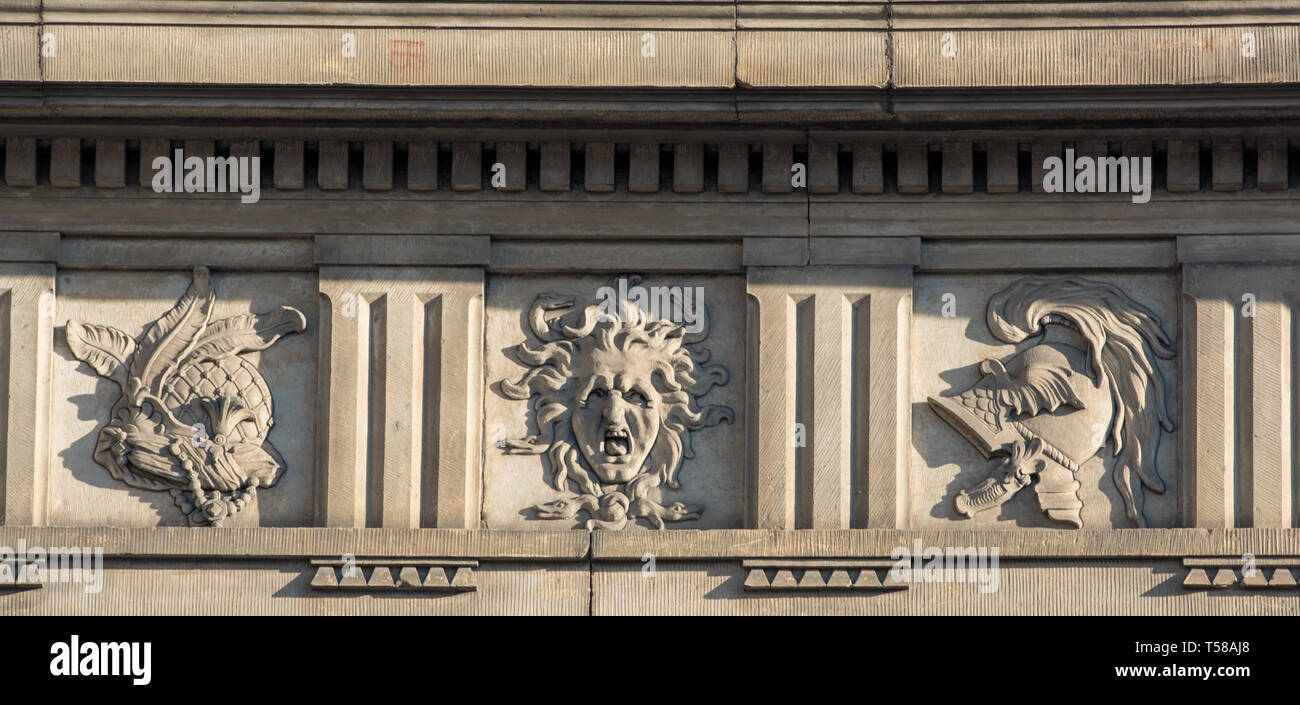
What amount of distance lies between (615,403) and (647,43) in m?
1.69

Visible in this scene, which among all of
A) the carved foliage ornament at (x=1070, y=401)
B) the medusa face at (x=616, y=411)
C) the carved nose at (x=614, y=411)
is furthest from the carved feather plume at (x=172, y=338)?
the carved foliage ornament at (x=1070, y=401)

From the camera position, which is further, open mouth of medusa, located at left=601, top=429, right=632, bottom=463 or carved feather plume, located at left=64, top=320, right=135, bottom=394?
carved feather plume, located at left=64, top=320, right=135, bottom=394

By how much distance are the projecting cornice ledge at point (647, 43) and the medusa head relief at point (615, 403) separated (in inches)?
45.4

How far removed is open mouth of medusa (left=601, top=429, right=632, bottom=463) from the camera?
1041cm

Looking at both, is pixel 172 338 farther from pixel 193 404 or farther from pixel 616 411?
pixel 616 411

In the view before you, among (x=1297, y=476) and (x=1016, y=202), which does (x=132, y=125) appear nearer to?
(x=1016, y=202)

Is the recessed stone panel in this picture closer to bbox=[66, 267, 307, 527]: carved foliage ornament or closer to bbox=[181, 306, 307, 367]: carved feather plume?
bbox=[181, 306, 307, 367]: carved feather plume

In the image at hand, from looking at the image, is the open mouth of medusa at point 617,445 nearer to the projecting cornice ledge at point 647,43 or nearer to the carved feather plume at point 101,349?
the projecting cornice ledge at point 647,43

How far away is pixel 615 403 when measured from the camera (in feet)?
34.1

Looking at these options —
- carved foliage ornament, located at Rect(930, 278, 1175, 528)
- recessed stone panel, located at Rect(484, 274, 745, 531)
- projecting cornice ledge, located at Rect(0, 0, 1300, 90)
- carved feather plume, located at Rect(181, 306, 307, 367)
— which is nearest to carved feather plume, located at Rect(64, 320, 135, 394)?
carved feather plume, located at Rect(181, 306, 307, 367)

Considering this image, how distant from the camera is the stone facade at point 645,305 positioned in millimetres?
10172

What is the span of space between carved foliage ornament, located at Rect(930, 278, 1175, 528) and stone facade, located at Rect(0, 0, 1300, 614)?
2cm

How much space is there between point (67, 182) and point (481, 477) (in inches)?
94.2

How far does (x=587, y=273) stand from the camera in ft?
34.8
